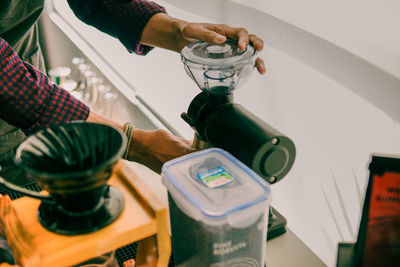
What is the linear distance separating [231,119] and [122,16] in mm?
692

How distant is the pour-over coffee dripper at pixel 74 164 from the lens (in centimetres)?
48

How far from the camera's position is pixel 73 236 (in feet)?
1.64

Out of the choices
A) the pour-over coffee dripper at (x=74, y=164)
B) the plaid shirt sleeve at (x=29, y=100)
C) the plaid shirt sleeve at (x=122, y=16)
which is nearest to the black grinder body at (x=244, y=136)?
the pour-over coffee dripper at (x=74, y=164)

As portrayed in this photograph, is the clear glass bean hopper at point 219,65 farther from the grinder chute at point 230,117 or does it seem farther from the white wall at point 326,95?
the white wall at point 326,95

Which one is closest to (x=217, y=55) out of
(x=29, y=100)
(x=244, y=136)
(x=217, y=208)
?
(x=244, y=136)

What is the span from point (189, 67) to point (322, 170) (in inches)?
16.9

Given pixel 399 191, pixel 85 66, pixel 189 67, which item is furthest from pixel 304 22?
pixel 85 66

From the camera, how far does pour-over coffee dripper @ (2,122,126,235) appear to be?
1.57 ft

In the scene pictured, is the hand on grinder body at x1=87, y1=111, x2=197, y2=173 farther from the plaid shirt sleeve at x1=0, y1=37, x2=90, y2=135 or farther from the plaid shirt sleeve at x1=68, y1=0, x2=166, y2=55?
the plaid shirt sleeve at x1=68, y1=0, x2=166, y2=55

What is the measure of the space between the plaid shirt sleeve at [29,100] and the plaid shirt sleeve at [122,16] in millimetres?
315

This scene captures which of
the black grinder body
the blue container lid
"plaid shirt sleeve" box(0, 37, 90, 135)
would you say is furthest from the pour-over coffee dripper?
"plaid shirt sleeve" box(0, 37, 90, 135)

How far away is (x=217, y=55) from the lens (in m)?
0.77

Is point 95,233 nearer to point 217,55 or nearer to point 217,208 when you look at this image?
point 217,208

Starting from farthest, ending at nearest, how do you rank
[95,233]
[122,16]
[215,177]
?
[122,16], [215,177], [95,233]
